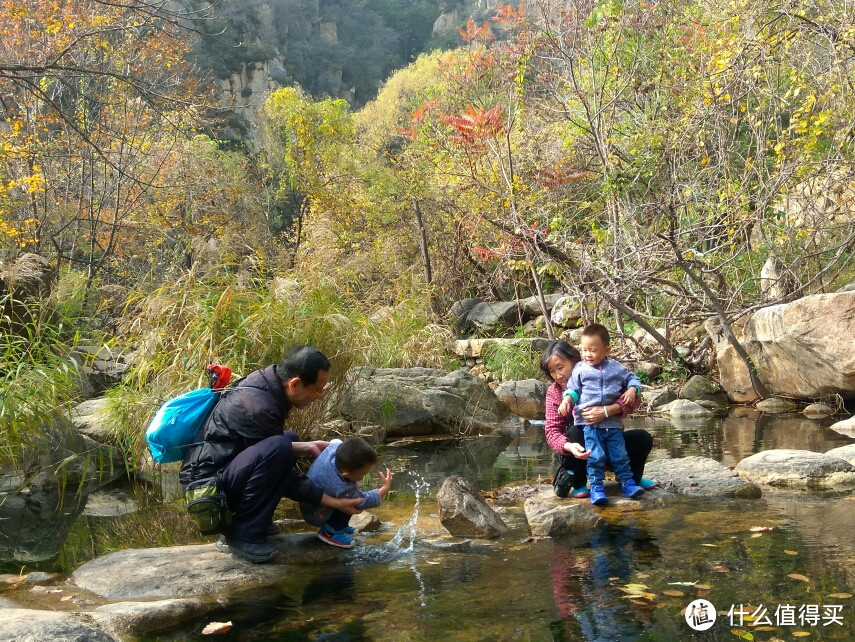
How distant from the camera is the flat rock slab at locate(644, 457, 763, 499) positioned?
192 inches

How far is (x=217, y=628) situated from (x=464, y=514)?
1.55 metres

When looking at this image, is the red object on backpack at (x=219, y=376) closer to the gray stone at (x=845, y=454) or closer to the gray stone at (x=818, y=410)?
the gray stone at (x=845, y=454)

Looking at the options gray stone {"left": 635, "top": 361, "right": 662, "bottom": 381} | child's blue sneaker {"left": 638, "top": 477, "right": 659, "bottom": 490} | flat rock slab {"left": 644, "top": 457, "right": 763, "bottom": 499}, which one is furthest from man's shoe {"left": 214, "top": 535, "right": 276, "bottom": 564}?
gray stone {"left": 635, "top": 361, "right": 662, "bottom": 381}

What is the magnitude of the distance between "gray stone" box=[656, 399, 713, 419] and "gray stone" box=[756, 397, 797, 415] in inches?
26.0

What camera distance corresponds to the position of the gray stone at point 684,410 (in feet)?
31.4

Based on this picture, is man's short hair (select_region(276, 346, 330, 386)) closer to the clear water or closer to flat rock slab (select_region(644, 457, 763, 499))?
the clear water

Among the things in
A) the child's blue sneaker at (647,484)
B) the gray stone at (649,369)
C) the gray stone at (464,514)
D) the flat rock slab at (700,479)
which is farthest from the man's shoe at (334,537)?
the gray stone at (649,369)

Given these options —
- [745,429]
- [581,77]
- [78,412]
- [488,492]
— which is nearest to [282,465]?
[488,492]

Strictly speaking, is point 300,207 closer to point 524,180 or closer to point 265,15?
point 524,180

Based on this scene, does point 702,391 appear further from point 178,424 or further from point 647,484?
point 178,424

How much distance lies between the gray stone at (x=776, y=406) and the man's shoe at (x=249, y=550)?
7361mm

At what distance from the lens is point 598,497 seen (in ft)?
15.3

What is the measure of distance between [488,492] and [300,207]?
13.9 m

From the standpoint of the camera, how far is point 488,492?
5.55m
